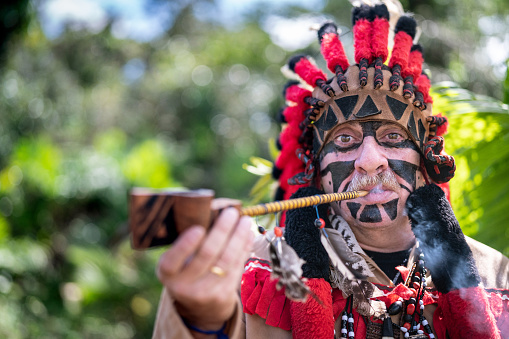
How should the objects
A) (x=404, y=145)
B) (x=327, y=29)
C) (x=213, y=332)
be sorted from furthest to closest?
(x=327, y=29), (x=404, y=145), (x=213, y=332)

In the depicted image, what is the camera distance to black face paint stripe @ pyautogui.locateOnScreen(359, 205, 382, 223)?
2.07 meters

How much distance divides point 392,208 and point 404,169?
0.67 ft

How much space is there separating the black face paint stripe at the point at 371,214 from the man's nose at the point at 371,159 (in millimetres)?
162

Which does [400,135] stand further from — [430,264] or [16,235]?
[16,235]

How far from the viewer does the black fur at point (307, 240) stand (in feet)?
6.18

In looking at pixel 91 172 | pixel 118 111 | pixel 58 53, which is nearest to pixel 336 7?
pixel 91 172

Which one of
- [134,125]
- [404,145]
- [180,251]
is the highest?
[180,251]

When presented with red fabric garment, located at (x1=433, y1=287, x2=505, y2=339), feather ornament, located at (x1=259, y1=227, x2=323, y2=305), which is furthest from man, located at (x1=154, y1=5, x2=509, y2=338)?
feather ornament, located at (x1=259, y1=227, x2=323, y2=305)

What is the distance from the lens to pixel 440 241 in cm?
196

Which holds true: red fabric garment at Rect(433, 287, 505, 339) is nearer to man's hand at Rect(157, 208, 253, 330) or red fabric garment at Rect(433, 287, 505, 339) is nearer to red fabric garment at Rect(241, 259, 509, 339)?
red fabric garment at Rect(241, 259, 509, 339)

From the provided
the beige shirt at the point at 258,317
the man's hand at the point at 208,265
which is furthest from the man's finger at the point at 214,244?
the beige shirt at the point at 258,317

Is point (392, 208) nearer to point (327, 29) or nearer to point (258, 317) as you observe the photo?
point (258, 317)

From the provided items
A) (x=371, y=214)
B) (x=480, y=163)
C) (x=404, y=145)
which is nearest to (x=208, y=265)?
(x=371, y=214)

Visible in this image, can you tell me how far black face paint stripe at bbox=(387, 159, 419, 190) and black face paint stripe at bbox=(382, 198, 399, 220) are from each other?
0.13m
